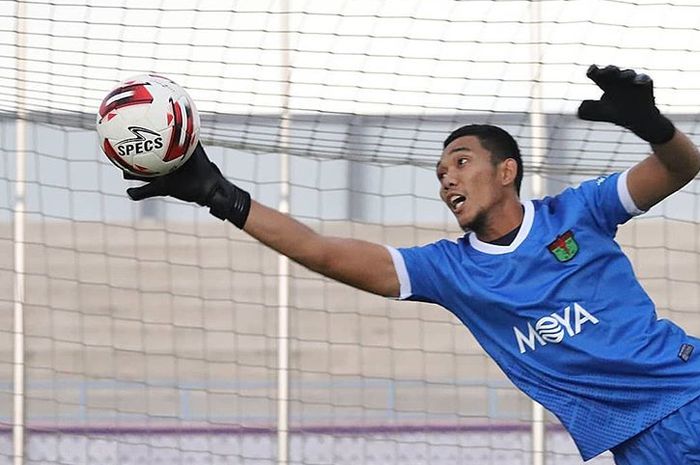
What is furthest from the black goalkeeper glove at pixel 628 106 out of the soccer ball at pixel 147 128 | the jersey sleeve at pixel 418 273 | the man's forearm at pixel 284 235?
the soccer ball at pixel 147 128

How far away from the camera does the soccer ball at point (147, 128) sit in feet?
11.1

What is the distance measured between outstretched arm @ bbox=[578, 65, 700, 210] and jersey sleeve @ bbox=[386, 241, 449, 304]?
599 millimetres

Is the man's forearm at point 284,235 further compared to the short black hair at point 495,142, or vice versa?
the short black hair at point 495,142

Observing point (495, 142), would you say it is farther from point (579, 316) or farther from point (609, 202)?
point (579, 316)

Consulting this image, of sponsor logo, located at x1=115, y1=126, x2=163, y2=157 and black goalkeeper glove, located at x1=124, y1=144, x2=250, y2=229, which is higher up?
sponsor logo, located at x1=115, y1=126, x2=163, y2=157

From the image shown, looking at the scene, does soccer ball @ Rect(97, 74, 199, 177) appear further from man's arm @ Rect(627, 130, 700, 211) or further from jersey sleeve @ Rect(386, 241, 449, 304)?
man's arm @ Rect(627, 130, 700, 211)

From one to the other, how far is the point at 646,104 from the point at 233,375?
420 centimetres

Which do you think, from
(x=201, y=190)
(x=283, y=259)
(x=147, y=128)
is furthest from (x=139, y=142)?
(x=283, y=259)

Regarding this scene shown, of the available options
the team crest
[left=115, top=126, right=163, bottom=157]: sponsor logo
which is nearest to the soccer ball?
[left=115, top=126, right=163, bottom=157]: sponsor logo

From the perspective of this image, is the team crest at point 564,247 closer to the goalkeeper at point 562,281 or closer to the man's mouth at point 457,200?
the goalkeeper at point 562,281

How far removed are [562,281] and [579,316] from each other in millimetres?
107

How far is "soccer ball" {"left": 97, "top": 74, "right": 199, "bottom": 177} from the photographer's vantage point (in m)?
3.38

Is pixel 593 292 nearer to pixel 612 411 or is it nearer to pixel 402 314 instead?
pixel 612 411

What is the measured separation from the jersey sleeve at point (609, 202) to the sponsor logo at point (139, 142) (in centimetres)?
121
